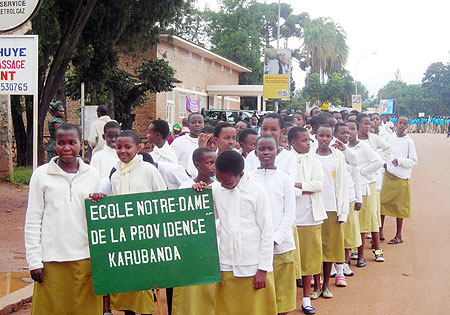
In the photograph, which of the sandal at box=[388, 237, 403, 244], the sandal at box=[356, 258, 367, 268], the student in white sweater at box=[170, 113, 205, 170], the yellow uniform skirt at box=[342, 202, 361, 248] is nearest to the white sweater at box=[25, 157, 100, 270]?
the student in white sweater at box=[170, 113, 205, 170]

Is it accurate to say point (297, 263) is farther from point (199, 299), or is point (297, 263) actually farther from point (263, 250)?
point (263, 250)

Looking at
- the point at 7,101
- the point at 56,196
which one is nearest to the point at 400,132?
the point at 56,196

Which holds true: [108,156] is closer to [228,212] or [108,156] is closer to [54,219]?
[54,219]

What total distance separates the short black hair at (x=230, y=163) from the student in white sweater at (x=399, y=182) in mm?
6381

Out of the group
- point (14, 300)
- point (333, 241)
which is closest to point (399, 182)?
point (333, 241)

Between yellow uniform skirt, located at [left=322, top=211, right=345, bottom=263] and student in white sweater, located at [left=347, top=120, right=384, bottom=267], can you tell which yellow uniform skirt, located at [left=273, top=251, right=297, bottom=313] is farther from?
A: student in white sweater, located at [left=347, top=120, right=384, bottom=267]

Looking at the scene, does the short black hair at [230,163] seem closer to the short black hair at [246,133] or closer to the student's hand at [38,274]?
the student's hand at [38,274]

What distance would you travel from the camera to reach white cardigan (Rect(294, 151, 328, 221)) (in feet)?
20.5

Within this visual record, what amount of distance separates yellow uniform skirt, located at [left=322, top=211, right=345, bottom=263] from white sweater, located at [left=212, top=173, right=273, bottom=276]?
2.72 m

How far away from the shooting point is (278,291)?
5.38 meters

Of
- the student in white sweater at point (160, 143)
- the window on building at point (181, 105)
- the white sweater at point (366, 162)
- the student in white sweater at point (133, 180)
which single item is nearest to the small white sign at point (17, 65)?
the student in white sweater at point (160, 143)

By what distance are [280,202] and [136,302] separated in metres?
1.49

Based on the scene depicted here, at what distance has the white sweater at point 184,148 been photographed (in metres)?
7.98

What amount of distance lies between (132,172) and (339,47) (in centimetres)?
6935
